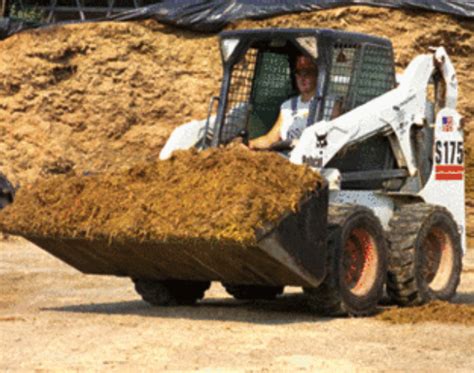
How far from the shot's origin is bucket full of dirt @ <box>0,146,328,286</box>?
1006 cm

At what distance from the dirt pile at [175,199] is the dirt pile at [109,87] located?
1010 cm

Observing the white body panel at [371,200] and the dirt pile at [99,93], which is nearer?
the white body panel at [371,200]

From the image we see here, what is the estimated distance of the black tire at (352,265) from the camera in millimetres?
10914

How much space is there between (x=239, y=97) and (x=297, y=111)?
897mm

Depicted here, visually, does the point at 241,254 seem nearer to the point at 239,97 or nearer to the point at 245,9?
the point at 239,97

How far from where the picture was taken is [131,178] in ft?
36.5

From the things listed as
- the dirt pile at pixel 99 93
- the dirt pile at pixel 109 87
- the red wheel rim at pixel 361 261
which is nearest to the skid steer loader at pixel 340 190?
the red wheel rim at pixel 361 261

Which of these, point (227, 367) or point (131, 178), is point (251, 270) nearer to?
point (131, 178)

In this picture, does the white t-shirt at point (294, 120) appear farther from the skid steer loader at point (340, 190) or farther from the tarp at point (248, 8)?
the tarp at point (248, 8)

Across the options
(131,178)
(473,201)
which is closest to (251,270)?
(131,178)

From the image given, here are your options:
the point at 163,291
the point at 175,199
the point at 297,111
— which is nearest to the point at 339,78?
the point at 297,111

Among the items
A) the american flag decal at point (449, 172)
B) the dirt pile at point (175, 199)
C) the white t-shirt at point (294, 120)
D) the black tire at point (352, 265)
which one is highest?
the white t-shirt at point (294, 120)

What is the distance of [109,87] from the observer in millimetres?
21891

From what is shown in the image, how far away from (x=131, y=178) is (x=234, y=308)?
5.86 feet
